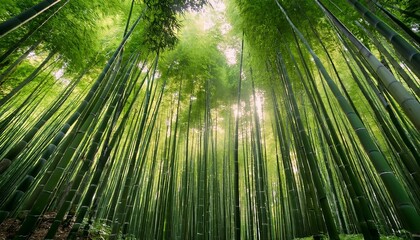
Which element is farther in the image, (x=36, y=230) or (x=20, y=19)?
(x=36, y=230)

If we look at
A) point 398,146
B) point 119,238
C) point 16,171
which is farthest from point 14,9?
point 398,146

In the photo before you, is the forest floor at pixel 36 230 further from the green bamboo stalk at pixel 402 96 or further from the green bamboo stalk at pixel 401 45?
the green bamboo stalk at pixel 401 45

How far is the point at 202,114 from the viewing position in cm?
624

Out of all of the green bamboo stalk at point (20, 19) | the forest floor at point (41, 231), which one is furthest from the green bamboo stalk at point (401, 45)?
the forest floor at point (41, 231)

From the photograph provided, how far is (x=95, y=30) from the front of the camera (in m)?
4.49

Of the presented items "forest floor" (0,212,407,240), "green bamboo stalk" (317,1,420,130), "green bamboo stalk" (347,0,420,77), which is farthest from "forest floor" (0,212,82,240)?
"green bamboo stalk" (347,0,420,77)

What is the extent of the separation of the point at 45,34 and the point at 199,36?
2.89m

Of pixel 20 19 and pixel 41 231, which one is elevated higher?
pixel 20 19

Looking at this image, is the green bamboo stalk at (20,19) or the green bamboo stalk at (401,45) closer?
the green bamboo stalk at (401,45)

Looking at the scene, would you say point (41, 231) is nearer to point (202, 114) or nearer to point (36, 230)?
point (36, 230)

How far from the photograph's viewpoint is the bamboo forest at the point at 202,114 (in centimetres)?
203

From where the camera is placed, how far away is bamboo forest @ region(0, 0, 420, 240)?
2.03 meters

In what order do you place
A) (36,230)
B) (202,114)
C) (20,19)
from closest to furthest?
(20,19) < (36,230) < (202,114)

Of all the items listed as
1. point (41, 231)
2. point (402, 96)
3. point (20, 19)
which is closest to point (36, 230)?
point (41, 231)
